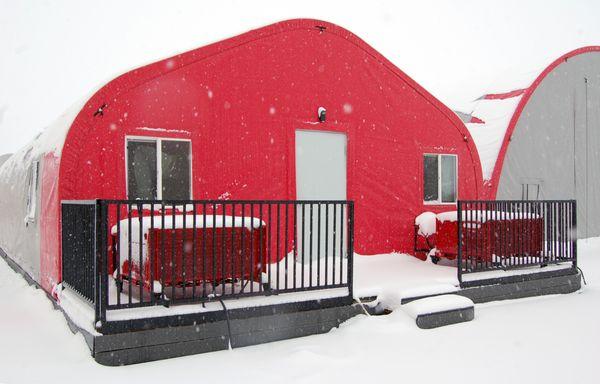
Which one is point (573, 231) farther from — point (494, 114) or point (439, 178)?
point (494, 114)

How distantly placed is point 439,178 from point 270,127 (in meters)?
4.07

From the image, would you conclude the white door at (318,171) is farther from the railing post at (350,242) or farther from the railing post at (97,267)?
the railing post at (97,267)

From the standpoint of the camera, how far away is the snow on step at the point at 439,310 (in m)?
5.98

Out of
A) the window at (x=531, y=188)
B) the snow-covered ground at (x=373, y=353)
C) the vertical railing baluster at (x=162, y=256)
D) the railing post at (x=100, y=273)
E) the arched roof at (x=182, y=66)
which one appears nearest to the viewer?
the snow-covered ground at (x=373, y=353)

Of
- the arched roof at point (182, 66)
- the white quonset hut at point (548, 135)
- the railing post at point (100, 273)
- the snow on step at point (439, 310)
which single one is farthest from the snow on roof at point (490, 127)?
the railing post at point (100, 273)

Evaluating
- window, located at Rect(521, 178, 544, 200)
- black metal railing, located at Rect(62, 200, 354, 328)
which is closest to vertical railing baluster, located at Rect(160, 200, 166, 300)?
black metal railing, located at Rect(62, 200, 354, 328)

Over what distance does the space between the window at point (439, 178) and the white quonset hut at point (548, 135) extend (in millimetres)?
2130

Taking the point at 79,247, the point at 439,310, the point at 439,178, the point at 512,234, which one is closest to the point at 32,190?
the point at 79,247

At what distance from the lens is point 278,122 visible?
8391mm

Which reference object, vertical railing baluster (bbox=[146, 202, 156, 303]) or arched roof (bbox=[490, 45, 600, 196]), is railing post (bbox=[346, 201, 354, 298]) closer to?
vertical railing baluster (bbox=[146, 202, 156, 303])

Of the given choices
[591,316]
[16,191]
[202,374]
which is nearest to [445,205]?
[591,316]

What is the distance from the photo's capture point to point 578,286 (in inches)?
337

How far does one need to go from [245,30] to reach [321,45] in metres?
1.55

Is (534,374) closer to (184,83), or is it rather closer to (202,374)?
(202,374)
